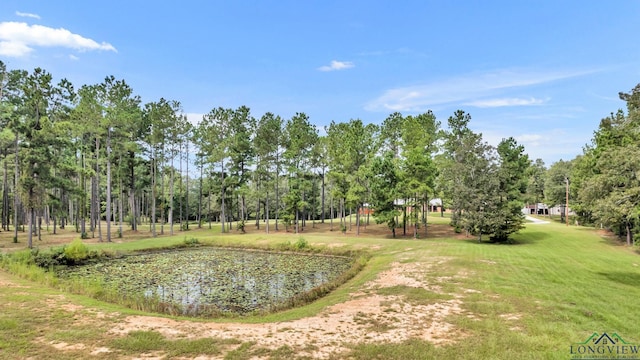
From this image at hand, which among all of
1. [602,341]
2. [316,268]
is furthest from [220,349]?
[316,268]

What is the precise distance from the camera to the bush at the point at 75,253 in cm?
2152

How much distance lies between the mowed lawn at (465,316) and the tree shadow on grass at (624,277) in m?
0.04

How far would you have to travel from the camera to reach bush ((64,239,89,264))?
21516mm

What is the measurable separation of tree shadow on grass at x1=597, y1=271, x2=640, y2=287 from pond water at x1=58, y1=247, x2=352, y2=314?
12774mm

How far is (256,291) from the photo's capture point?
14.5 m

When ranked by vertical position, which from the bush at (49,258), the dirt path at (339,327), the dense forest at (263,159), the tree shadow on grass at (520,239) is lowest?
the tree shadow on grass at (520,239)

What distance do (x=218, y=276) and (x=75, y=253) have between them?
12.1 metres

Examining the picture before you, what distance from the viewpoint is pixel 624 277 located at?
46.6 ft

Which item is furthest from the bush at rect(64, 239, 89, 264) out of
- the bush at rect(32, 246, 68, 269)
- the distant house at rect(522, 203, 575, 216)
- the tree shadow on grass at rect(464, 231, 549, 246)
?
the distant house at rect(522, 203, 575, 216)

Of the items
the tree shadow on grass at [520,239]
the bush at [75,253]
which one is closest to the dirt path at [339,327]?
the bush at [75,253]

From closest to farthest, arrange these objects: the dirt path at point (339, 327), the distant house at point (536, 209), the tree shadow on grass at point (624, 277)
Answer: the dirt path at point (339, 327) < the tree shadow on grass at point (624, 277) < the distant house at point (536, 209)

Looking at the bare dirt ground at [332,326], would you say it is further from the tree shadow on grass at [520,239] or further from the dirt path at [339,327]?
the tree shadow on grass at [520,239]

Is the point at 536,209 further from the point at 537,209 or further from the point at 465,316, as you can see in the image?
the point at 465,316

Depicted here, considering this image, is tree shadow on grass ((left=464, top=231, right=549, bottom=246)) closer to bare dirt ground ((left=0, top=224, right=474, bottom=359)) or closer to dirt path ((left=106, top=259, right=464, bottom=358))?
bare dirt ground ((left=0, top=224, right=474, bottom=359))
